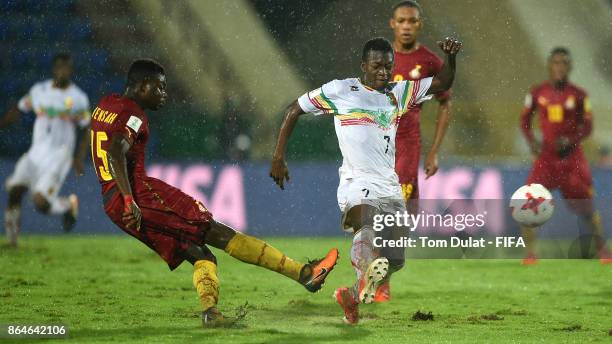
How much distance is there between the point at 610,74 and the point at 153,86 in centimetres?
1336

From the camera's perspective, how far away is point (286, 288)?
868cm

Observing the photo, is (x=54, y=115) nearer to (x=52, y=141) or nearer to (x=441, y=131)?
(x=52, y=141)

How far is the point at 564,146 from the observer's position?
1049 centimetres

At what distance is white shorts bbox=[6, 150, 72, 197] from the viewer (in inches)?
464

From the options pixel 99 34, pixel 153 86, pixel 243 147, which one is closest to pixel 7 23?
pixel 99 34

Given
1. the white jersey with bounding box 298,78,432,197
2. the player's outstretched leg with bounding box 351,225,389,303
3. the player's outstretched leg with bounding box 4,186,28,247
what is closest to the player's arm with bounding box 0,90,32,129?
the player's outstretched leg with bounding box 4,186,28,247

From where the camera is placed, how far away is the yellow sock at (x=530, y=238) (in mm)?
10469

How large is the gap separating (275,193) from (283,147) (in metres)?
6.32

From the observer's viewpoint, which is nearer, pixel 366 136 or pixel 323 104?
pixel 366 136

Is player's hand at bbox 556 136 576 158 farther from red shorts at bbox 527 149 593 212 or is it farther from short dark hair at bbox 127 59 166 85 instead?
short dark hair at bbox 127 59 166 85

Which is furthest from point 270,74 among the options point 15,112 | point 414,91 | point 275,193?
point 414,91

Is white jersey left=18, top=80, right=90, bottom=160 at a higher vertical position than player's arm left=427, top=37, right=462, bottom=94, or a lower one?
higher

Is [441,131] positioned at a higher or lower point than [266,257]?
higher

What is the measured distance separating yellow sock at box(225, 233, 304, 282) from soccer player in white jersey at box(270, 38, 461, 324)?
40cm
